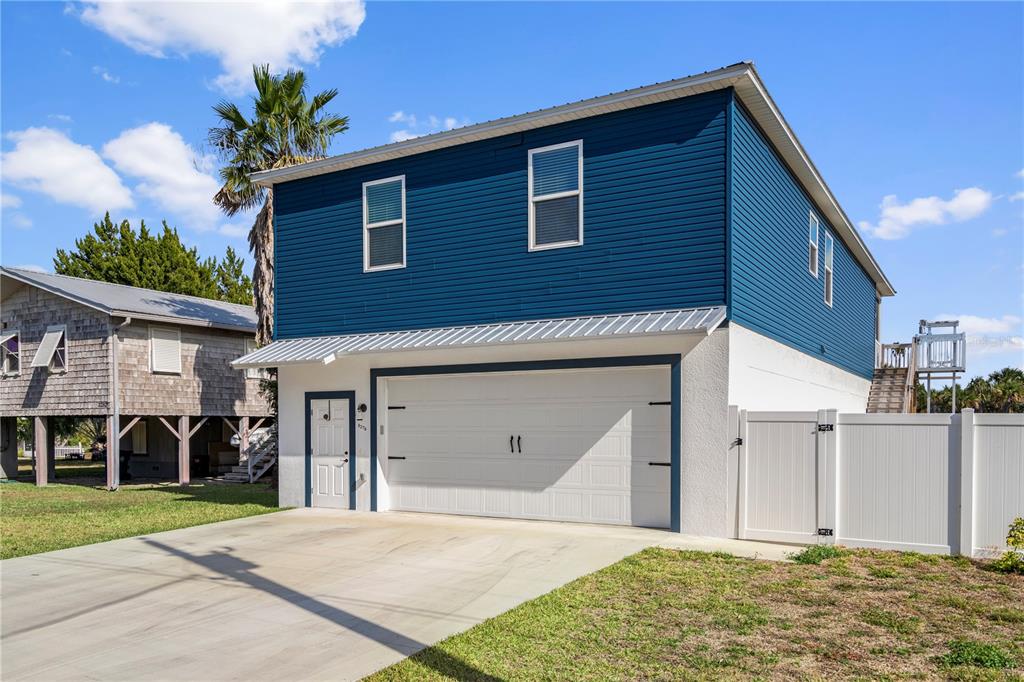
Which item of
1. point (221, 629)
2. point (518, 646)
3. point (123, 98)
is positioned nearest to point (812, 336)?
point (518, 646)

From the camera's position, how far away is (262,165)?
1964 centimetres

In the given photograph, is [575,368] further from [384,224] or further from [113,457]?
[113,457]

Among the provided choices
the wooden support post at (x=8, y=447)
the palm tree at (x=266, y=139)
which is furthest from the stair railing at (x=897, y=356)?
the wooden support post at (x=8, y=447)

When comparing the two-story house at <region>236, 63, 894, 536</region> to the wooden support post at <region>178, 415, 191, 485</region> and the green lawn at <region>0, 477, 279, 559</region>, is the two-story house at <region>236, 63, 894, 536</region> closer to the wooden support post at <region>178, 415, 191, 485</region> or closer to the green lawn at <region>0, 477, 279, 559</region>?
the green lawn at <region>0, 477, 279, 559</region>

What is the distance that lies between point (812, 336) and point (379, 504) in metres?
8.67

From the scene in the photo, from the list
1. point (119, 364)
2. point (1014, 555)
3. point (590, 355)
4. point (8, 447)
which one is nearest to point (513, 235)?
point (590, 355)

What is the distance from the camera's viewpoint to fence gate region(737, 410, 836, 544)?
9391 millimetres

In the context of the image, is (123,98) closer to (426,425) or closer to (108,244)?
(426,425)

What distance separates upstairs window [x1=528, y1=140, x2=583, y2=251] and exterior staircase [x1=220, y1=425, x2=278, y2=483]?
504 inches

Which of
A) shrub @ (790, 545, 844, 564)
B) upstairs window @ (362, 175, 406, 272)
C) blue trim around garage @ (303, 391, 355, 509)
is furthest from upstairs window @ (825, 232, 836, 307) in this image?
blue trim around garage @ (303, 391, 355, 509)

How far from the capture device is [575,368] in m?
11.4

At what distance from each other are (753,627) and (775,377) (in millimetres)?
6645

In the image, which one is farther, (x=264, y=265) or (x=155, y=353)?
(x=155, y=353)

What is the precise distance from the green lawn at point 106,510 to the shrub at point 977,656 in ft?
34.3
